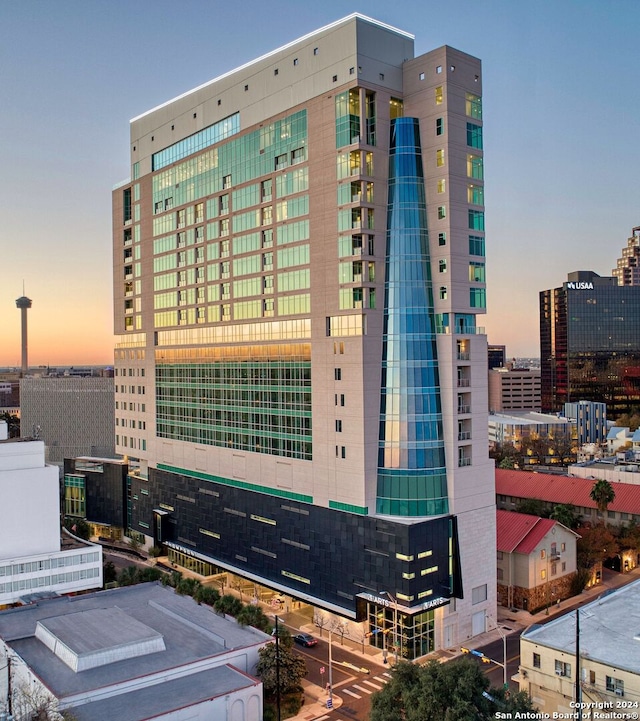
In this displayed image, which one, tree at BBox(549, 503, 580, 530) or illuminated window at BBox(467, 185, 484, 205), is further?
tree at BBox(549, 503, 580, 530)

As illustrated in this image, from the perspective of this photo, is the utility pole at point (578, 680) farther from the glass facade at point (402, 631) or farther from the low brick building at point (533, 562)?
the low brick building at point (533, 562)

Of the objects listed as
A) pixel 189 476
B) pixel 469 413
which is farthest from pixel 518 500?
pixel 189 476

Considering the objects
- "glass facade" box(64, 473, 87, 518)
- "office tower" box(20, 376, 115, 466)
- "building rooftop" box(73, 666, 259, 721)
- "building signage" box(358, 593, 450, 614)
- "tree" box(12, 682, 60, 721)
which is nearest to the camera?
"tree" box(12, 682, 60, 721)

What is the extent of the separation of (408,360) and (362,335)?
19.4 ft

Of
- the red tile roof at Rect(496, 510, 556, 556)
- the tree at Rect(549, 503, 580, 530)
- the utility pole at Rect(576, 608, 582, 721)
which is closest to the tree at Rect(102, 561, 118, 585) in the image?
the red tile roof at Rect(496, 510, 556, 556)

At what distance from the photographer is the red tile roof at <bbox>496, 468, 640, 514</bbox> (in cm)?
11556

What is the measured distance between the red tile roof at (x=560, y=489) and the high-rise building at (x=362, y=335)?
1690 inches

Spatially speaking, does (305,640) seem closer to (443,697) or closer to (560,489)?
(443,697)

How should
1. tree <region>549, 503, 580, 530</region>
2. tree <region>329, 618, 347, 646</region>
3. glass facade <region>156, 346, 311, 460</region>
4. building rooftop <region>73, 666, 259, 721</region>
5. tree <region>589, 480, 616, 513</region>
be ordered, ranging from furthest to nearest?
1. tree <region>589, 480, 616, 513</region>
2. tree <region>549, 503, 580, 530</region>
3. glass facade <region>156, 346, 311, 460</region>
4. tree <region>329, 618, 347, 646</region>
5. building rooftop <region>73, 666, 259, 721</region>

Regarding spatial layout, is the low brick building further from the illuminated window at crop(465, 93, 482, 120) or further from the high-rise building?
the illuminated window at crop(465, 93, 482, 120)

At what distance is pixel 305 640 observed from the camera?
78875mm

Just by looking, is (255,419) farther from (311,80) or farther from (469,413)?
(311,80)

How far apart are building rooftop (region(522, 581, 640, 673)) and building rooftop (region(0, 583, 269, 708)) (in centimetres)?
2544

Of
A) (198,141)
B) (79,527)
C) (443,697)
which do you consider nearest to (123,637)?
(443,697)
